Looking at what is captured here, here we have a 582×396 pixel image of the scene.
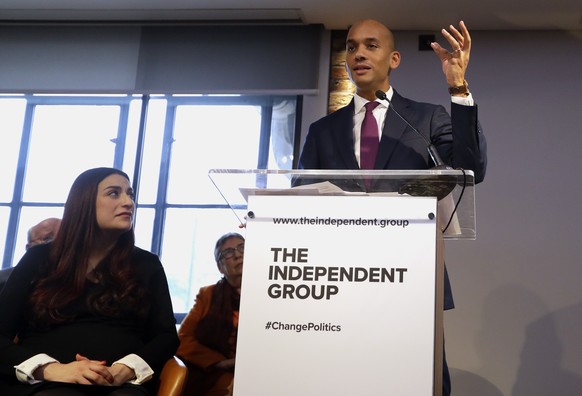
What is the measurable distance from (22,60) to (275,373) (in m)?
4.11

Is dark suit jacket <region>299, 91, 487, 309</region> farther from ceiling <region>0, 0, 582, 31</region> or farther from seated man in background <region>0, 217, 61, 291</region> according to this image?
ceiling <region>0, 0, 582, 31</region>

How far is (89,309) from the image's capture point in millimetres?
2721

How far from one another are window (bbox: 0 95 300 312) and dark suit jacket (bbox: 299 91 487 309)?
88.0 inches

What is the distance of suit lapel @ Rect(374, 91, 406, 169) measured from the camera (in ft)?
7.33

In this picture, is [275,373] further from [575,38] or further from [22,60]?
[22,60]

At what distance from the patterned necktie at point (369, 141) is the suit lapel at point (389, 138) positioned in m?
0.04

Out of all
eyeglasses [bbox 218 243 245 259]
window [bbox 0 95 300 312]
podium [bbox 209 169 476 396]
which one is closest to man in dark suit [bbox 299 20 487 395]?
podium [bbox 209 169 476 396]

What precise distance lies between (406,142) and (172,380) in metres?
1.11

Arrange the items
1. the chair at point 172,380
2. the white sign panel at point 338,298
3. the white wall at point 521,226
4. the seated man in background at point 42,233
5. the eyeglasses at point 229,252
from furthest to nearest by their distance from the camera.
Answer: the white wall at point 521,226, the eyeglasses at point 229,252, the seated man in background at point 42,233, the chair at point 172,380, the white sign panel at point 338,298

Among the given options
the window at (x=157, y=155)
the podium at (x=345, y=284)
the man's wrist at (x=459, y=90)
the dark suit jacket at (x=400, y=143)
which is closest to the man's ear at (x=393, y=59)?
the dark suit jacket at (x=400, y=143)

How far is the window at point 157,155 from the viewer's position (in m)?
4.74

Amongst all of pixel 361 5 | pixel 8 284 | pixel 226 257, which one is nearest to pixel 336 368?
pixel 8 284

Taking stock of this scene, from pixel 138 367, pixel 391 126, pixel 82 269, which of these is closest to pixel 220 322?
pixel 82 269

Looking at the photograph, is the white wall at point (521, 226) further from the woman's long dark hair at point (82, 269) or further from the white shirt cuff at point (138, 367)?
the white shirt cuff at point (138, 367)
